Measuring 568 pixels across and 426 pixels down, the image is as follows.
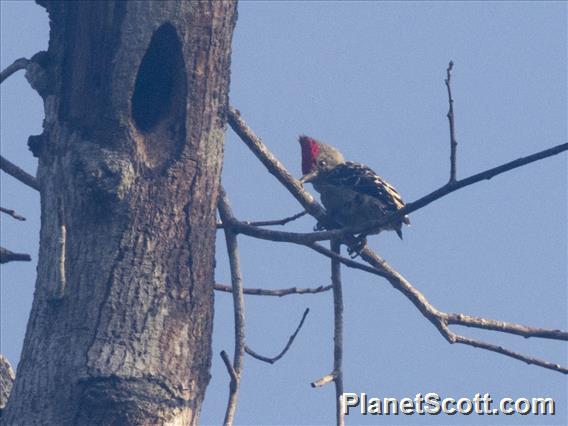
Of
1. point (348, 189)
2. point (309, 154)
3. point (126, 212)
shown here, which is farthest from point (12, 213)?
point (309, 154)

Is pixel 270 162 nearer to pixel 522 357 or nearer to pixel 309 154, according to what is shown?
pixel 522 357

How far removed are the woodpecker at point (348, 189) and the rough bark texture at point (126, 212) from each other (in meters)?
2.73

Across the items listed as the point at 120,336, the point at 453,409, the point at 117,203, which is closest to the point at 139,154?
the point at 117,203

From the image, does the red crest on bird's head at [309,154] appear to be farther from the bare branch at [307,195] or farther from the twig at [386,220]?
the twig at [386,220]

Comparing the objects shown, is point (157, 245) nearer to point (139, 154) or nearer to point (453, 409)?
point (139, 154)

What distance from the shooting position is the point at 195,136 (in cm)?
319

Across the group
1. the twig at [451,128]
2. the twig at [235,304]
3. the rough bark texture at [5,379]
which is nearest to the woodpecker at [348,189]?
the twig at [235,304]

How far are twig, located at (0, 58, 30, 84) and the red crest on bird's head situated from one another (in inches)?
149

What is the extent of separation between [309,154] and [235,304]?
12.3 ft

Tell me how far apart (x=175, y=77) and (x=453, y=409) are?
256cm

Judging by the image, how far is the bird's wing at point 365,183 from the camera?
6.24 metres

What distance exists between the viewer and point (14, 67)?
3408 millimetres

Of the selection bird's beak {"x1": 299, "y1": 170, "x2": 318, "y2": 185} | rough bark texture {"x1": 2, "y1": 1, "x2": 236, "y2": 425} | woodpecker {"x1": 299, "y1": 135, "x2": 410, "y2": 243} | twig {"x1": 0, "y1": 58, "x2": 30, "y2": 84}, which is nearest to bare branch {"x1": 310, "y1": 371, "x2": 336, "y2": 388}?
rough bark texture {"x1": 2, "y1": 1, "x2": 236, "y2": 425}

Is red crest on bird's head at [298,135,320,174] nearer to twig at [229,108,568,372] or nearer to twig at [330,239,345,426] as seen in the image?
twig at [229,108,568,372]
